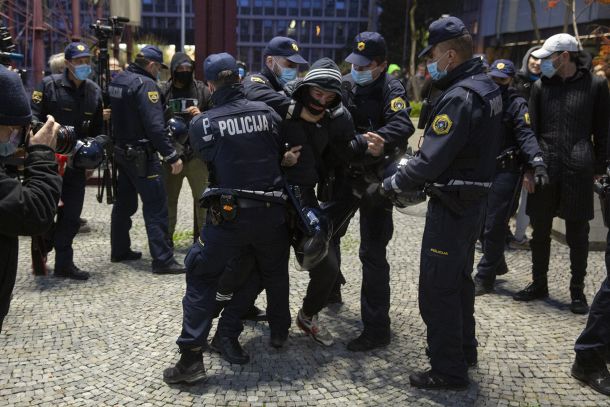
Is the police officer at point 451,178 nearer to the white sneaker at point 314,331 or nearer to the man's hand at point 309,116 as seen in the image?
the man's hand at point 309,116

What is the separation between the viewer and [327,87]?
11.8 ft

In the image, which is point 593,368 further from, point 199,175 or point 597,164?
point 199,175

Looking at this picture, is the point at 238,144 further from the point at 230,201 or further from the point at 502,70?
the point at 502,70

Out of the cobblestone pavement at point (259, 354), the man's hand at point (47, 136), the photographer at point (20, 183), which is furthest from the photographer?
the cobblestone pavement at point (259, 354)

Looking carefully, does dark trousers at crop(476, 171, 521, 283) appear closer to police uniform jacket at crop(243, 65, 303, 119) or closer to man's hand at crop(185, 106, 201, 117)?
police uniform jacket at crop(243, 65, 303, 119)

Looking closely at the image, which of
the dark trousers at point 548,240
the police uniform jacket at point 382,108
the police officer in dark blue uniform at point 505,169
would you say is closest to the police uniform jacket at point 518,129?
the police officer in dark blue uniform at point 505,169

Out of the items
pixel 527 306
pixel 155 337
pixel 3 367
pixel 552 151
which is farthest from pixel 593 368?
pixel 3 367

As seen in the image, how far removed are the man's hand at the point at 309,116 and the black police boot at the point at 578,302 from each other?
284cm

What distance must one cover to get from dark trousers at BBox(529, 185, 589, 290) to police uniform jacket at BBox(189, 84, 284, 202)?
2713 mm

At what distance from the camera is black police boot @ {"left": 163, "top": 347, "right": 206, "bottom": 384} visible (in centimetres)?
364

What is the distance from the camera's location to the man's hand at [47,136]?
8.62ft

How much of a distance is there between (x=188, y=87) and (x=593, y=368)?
4644 mm

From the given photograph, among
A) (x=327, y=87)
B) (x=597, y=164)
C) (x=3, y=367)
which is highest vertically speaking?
(x=327, y=87)

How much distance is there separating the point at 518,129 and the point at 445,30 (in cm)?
195
